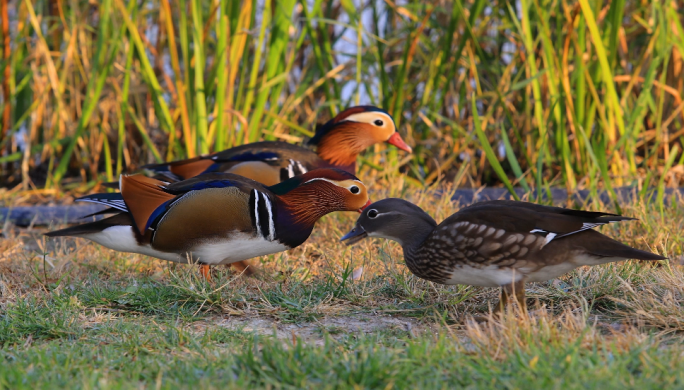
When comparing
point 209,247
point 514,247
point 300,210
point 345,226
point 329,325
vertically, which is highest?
point 514,247

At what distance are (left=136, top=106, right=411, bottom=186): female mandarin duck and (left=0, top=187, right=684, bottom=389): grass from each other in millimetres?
646

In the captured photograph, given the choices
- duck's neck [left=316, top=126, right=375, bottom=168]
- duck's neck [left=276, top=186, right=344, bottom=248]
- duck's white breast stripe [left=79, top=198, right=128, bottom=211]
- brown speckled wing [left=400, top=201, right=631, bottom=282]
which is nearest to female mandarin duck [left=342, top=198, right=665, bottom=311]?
brown speckled wing [left=400, top=201, right=631, bottom=282]

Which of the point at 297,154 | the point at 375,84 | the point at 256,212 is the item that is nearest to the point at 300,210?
the point at 256,212

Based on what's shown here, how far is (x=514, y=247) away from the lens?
9.32 ft

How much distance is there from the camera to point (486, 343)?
2.36m

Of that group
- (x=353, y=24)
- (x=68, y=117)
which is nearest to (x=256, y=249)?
(x=353, y=24)

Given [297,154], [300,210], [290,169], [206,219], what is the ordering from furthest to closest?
[297,154] < [290,169] < [300,210] < [206,219]

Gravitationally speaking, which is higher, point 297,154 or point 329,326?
point 297,154

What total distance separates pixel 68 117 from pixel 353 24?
272 centimetres

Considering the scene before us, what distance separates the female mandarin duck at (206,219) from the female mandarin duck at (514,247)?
2.75 feet

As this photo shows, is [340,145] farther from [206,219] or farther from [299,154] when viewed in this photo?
[206,219]

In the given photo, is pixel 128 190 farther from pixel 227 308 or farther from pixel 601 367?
pixel 601 367

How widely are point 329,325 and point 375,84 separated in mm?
3743

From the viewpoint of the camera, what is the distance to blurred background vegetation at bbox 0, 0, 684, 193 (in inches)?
206
